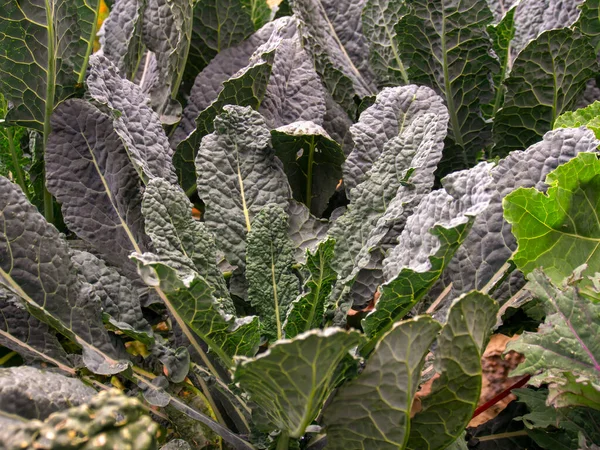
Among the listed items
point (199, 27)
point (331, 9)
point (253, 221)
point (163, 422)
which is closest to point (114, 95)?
point (253, 221)

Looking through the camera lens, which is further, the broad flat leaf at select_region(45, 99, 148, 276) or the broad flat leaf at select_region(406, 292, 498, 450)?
the broad flat leaf at select_region(45, 99, 148, 276)

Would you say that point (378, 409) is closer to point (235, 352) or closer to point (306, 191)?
point (235, 352)

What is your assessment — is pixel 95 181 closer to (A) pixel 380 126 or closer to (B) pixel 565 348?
(A) pixel 380 126

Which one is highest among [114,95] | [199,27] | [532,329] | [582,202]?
[199,27]

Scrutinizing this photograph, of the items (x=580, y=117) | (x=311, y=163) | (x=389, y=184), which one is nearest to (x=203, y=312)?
(x=389, y=184)

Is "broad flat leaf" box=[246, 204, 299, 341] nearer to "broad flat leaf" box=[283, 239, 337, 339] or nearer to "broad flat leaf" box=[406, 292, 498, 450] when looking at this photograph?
"broad flat leaf" box=[283, 239, 337, 339]

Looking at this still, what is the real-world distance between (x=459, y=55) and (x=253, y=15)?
0.62 m

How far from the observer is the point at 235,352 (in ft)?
2.90

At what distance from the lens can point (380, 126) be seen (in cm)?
114

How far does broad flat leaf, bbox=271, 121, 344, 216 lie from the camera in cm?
114

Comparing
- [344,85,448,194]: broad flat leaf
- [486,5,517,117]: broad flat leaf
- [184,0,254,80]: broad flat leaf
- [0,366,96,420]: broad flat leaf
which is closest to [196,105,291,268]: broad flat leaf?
[344,85,448,194]: broad flat leaf

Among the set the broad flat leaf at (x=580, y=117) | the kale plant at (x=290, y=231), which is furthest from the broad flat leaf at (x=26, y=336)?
the broad flat leaf at (x=580, y=117)

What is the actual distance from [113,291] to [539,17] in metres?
1.09

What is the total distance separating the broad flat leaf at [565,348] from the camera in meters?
0.80
